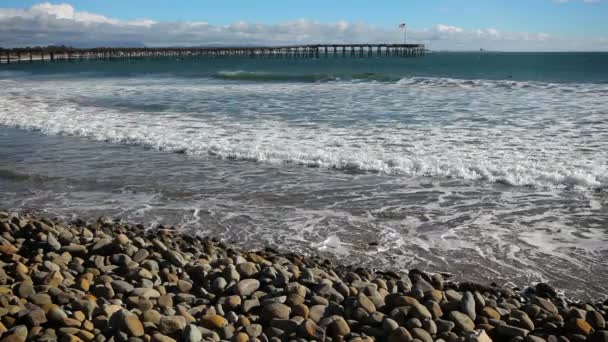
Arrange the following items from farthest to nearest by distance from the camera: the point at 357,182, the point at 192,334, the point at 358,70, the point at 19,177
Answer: the point at 358,70 → the point at 19,177 → the point at 357,182 → the point at 192,334

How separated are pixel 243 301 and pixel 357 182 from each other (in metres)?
4.62

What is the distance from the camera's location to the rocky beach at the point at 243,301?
11.6 ft

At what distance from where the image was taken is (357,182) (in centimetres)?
846

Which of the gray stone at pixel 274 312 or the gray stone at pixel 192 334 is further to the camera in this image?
the gray stone at pixel 274 312

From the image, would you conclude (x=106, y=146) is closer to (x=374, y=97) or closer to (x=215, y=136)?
(x=215, y=136)

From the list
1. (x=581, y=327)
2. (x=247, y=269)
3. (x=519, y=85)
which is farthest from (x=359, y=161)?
(x=519, y=85)

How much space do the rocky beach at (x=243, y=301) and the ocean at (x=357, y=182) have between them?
76cm

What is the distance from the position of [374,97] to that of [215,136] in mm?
11496

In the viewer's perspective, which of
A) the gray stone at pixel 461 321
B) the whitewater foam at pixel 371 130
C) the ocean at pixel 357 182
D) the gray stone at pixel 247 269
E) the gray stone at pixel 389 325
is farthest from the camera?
the whitewater foam at pixel 371 130

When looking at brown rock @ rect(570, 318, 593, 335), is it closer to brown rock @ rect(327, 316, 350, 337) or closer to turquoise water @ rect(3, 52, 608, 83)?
brown rock @ rect(327, 316, 350, 337)

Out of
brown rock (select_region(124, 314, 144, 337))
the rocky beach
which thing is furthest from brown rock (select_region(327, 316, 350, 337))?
brown rock (select_region(124, 314, 144, 337))

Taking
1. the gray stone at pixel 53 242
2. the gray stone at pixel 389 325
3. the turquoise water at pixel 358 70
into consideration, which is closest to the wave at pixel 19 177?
the gray stone at pixel 53 242

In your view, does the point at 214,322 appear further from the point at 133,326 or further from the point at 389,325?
the point at 389,325

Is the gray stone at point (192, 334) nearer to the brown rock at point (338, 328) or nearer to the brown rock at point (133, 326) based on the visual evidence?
the brown rock at point (133, 326)
